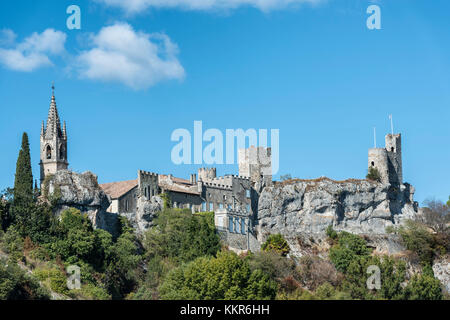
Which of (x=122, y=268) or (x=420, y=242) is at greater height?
(x=420, y=242)

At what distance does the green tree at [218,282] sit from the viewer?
77812 millimetres

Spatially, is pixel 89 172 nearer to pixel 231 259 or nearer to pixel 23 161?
pixel 23 161

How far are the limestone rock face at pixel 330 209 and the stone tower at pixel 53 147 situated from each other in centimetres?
2252

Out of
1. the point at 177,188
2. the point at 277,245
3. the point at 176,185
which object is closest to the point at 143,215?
the point at 177,188

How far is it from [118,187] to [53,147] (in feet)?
26.5

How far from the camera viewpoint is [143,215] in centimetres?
9119

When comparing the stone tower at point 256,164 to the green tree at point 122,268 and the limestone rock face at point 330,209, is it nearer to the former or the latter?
the limestone rock face at point 330,209

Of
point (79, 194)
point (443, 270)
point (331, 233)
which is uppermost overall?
point (79, 194)

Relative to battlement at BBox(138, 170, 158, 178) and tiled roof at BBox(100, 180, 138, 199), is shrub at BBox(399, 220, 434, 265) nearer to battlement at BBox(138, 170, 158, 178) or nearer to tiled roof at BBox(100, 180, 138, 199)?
battlement at BBox(138, 170, 158, 178)

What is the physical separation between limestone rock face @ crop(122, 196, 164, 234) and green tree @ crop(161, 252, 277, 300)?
32.9 ft

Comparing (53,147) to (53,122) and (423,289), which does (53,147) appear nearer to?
(53,122)

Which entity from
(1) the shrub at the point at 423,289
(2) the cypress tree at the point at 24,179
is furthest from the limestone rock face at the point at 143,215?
(1) the shrub at the point at 423,289
